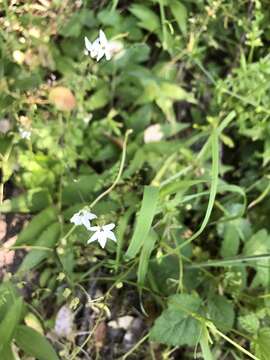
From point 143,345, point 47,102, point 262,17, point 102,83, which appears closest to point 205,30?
point 262,17

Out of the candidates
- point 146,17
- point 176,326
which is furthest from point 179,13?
point 176,326

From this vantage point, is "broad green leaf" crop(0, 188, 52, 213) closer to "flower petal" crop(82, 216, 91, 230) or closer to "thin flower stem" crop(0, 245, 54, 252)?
"thin flower stem" crop(0, 245, 54, 252)

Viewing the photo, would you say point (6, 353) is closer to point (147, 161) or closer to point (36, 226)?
point (36, 226)

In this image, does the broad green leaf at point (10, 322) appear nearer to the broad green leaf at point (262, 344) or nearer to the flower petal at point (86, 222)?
the flower petal at point (86, 222)

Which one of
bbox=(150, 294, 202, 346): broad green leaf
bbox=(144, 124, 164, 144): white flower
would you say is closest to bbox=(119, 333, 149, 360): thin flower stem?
bbox=(150, 294, 202, 346): broad green leaf

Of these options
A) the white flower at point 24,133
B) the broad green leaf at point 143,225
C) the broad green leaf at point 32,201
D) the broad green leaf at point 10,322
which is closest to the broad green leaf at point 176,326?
the broad green leaf at point 143,225

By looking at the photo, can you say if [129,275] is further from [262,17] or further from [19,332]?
[262,17]

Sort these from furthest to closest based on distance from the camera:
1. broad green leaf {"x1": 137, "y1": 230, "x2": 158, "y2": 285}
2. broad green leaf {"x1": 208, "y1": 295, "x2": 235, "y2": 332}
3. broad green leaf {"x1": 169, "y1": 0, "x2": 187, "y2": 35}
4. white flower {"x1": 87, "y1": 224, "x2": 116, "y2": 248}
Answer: broad green leaf {"x1": 169, "y1": 0, "x2": 187, "y2": 35} < broad green leaf {"x1": 208, "y1": 295, "x2": 235, "y2": 332} < broad green leaf {"x1": 137, "y1": 230, "x2": 158, "y2": 285} < white flower {"x1": 87, "y1": 224, "x2": 116, "y2": 248}
